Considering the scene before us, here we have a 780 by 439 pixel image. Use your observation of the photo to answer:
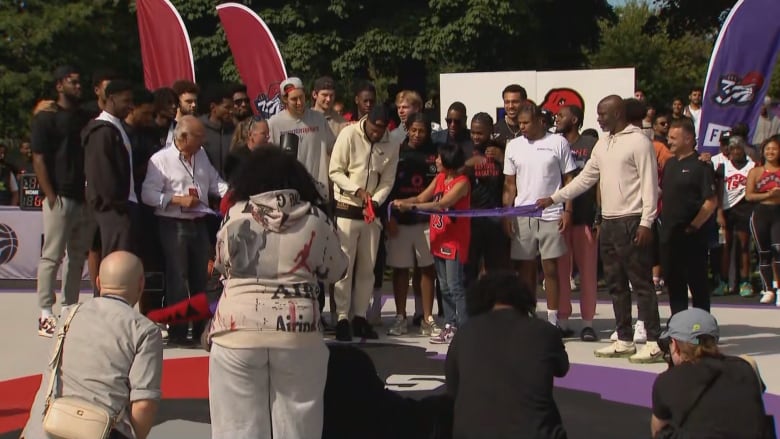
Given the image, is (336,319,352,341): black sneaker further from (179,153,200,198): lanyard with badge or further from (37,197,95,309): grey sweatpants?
Result: (37,197,95,309): grey sweatpants

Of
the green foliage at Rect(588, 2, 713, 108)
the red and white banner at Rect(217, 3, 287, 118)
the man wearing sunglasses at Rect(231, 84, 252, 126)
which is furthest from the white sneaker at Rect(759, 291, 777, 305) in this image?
the green foliage at Rect(588, 2, 713, 108)

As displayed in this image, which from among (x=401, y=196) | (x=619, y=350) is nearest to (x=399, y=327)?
(x=401, y=196)

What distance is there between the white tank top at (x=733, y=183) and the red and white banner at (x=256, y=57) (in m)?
5.09

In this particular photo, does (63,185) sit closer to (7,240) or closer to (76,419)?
(7,240)

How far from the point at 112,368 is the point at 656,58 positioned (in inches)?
1880

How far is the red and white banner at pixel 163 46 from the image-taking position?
14352mm

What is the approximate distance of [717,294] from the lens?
13.5 metres

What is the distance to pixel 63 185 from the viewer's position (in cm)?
1005

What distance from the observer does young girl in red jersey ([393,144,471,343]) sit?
32.7 ft

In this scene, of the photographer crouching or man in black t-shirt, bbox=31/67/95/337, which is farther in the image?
man in black t-shirt, bbox=31/67/95/337

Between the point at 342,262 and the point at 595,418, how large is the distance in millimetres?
2729

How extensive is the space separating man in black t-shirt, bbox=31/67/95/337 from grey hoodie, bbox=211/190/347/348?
203 inches

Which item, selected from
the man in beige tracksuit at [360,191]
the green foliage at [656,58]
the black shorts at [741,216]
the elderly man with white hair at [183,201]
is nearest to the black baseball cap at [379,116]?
the man in beige tracksuit at [360,191]

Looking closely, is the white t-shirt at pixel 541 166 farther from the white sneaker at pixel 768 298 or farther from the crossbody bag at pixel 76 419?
the crossbody bag at pixel 76 419
